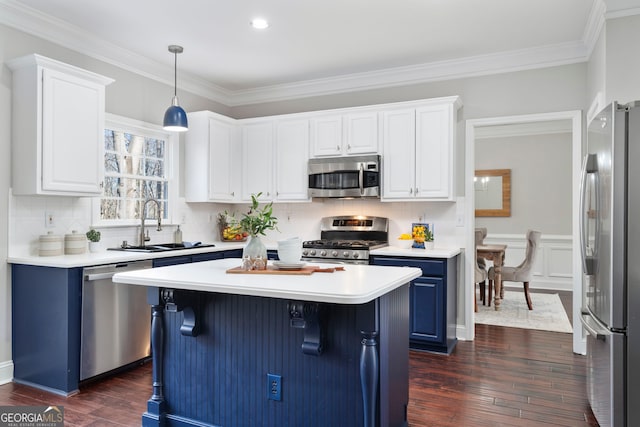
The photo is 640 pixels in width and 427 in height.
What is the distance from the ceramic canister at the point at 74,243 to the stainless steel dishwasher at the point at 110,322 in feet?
1.56

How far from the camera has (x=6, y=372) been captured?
129 inches

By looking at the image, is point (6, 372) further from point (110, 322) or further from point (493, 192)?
point (493, 192)

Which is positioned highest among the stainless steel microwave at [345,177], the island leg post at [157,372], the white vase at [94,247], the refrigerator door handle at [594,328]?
the stainless steel microwave at [345,177]

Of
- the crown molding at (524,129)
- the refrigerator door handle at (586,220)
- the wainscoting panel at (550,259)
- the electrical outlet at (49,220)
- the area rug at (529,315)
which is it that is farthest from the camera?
the wainscoting panel at (550,259)

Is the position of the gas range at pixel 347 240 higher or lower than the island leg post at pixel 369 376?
higher

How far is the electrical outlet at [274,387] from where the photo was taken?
2.40 metres

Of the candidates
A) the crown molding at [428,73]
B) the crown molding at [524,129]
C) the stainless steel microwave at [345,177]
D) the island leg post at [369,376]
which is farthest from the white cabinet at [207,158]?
the crown molding at [524,129]

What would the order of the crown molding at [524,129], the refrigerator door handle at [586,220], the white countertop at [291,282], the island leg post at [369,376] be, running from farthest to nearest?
the crown molding at [524,129] → the refrigerator door handle at [586,220] → the island leg post at [369,376] → the white countertop at [291,282]

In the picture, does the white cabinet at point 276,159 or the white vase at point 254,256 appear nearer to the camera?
the white vase at point 254,256

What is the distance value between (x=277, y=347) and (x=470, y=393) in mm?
1531

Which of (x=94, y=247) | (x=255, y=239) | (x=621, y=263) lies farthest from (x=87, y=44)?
(x=621, y=263)

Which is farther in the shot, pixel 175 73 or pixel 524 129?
pixel 524 129

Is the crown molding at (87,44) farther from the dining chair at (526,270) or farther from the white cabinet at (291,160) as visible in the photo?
the dining chair at (526,270)

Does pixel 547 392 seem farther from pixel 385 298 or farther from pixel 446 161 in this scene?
pixel 446 161
